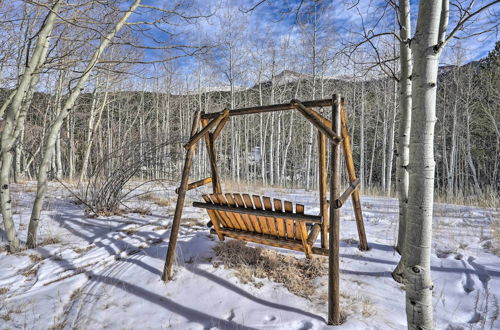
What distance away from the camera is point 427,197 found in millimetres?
1635

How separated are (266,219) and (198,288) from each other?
0.97 metres

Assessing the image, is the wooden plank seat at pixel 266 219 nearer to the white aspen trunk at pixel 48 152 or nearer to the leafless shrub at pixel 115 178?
the white aspen trunk at pixel 48 152

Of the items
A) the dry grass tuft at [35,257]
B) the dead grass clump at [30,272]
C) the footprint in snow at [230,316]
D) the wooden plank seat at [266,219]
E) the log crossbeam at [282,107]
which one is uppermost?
the log crossbeam at [282,107]

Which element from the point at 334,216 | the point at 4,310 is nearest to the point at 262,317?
the point at 334,216

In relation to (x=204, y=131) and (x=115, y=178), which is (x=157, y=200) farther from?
(x=204, y=131)

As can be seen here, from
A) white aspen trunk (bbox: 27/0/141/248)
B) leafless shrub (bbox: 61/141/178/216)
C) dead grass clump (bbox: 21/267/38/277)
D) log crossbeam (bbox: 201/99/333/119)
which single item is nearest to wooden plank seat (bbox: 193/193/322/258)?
log crossbeam (bbox: 201/99/333/119)

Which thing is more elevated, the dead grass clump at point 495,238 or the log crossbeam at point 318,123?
the log crossbeam at point 318,123

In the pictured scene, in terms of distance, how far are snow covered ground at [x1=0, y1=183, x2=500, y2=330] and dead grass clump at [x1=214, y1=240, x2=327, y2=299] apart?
0.09 meters

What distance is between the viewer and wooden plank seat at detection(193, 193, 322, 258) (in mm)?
2266

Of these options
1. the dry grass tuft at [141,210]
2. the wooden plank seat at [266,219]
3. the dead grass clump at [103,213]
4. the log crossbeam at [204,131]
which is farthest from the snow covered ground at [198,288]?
the log crossbeam at [204,131]

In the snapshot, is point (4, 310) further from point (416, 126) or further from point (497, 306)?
point (497, 306)

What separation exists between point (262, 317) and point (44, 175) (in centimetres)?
337

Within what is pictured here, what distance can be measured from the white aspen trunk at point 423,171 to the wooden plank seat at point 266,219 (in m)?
0.74

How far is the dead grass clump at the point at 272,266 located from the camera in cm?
259
